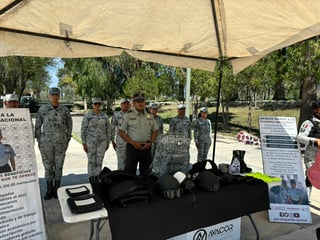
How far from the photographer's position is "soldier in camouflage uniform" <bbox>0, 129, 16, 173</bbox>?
7.06 ft

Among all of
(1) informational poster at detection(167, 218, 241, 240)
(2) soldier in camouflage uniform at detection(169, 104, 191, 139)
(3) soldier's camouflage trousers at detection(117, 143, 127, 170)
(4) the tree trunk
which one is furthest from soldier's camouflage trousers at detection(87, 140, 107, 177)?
(4) the tree trunk

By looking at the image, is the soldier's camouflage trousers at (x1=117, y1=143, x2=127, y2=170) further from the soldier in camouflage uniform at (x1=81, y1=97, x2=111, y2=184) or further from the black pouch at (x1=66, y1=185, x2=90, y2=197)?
the black pouch at (x1=66, y1=185, x2=90, y2=197)

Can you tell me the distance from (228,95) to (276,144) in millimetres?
9511

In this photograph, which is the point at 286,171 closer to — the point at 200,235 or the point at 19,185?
the point at 200,235

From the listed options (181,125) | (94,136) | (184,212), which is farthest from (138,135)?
(184,212)

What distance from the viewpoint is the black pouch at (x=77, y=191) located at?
6.87 ft

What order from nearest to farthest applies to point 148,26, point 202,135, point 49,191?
point 148,26, point 49,191, point 202,135

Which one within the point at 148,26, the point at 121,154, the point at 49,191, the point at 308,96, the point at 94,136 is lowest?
the point at 49,191

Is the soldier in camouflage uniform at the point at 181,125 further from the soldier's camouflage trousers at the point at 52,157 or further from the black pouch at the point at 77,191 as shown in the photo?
the black pouch at the point at 77,191

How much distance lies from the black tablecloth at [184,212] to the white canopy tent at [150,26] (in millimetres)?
1561

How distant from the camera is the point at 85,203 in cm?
191

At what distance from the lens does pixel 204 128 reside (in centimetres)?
542

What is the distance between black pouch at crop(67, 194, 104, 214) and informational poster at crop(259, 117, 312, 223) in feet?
7.16

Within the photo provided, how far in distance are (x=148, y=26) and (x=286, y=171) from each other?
225 cm
